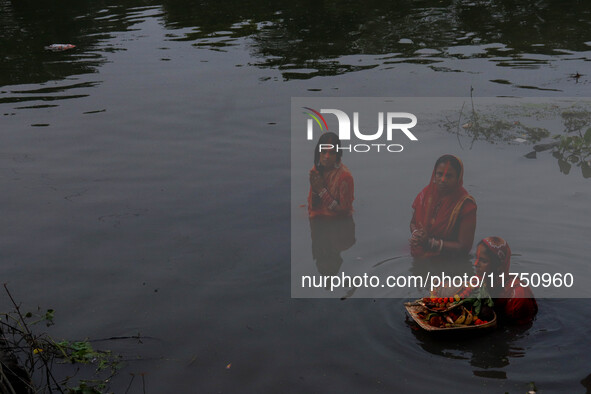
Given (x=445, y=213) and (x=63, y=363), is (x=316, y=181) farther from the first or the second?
(x=63, y=363)

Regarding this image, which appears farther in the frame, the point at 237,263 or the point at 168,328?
the point at 237,263

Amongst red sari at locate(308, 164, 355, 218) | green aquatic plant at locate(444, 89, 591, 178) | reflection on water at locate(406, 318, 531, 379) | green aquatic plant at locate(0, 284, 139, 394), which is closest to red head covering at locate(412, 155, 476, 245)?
red sari at locate(308, 164, 355, 218)

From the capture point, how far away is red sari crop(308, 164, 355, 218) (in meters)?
8.77

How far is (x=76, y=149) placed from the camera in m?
12.5

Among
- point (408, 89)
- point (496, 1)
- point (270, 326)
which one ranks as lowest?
point (270, 326)

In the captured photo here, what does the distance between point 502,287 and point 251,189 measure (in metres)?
4.91

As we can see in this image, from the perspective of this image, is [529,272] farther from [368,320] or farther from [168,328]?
[168,328]

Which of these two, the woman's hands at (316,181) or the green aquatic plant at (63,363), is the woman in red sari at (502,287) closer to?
the woman's hands at (316,181)

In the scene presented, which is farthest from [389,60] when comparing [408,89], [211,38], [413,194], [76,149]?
[76,149]

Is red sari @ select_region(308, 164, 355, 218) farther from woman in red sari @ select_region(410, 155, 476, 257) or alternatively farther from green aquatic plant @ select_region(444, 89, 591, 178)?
green aquatic plant @ select_region(444, 89, 591, 178)

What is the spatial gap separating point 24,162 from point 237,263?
5380 mm

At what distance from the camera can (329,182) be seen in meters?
8.93

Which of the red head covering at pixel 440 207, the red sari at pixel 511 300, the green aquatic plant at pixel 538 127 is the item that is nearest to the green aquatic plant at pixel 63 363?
the red head covering at pixel 440 207

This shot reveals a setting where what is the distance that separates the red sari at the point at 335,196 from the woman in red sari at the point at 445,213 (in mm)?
1097
